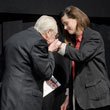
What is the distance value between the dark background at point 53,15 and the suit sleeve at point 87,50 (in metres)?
0.80

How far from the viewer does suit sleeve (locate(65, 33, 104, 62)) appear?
1.68 meters

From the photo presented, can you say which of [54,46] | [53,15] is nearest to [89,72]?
[54,46]

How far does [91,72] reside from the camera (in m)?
1.70

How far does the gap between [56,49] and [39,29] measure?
0.24 metres

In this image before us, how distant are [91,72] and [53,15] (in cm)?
97

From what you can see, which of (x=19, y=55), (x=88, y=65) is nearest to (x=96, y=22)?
(x=88, y=65)

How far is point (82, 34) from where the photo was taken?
1775 mm

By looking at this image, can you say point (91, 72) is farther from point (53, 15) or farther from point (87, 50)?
point (53, 15)

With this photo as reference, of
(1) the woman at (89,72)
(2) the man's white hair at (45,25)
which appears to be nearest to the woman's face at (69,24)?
(1) the woman at (89,72)

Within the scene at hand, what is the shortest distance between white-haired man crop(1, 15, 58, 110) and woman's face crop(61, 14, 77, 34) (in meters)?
0.39

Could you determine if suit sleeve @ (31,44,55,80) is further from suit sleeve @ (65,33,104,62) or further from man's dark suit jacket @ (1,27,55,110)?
suit sleeve @ (65,33,104,62)

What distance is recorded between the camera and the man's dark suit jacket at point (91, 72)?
1688 mm

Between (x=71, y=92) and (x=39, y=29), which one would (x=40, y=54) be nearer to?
(x=39, y=29)

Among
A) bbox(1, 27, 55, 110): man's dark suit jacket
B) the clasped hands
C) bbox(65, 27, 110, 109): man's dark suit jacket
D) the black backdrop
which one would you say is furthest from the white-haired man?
the black backdrop
